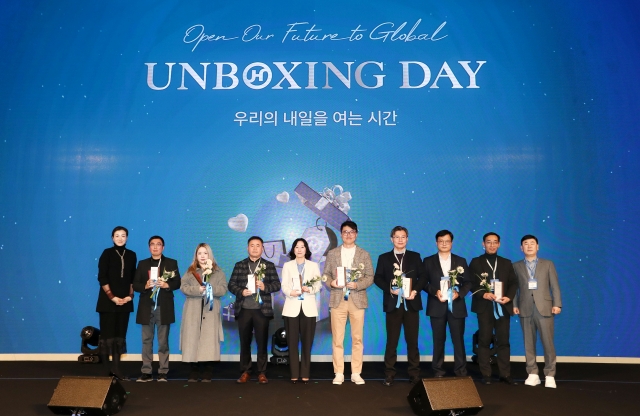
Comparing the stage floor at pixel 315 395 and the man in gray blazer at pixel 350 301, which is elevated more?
the man in gray blazer at pixel 350 301

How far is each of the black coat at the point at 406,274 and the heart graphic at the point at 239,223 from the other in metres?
2.08

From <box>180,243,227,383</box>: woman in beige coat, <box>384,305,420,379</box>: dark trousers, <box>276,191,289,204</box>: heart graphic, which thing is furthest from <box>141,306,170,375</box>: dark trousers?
<box>384,305,420,379</box>: dark trousers

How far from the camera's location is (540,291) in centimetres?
569

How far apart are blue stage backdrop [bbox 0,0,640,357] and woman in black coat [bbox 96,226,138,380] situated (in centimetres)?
124

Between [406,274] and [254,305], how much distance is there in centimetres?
157

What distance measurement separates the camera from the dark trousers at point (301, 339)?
564 centimetres

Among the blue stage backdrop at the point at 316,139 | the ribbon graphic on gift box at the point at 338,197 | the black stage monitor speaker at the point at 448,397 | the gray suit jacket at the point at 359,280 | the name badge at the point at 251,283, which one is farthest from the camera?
the ribbon graphic on gift box at the point at 338,197

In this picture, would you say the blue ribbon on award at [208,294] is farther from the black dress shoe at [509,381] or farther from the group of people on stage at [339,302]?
the black dress shoe at [509,381]

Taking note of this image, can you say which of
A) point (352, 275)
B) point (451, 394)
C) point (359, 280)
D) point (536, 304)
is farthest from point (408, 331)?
point (451, 394)

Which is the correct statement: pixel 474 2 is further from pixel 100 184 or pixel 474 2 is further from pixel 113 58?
pixel 100 184

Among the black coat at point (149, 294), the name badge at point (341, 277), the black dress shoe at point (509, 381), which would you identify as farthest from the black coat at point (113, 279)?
the black dress shoe at point (509, 381)

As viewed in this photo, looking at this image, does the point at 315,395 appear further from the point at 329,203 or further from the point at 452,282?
the point at 329,203

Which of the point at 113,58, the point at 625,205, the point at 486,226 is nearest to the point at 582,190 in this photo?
the point at 625,205

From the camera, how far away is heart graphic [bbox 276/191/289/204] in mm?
7184
